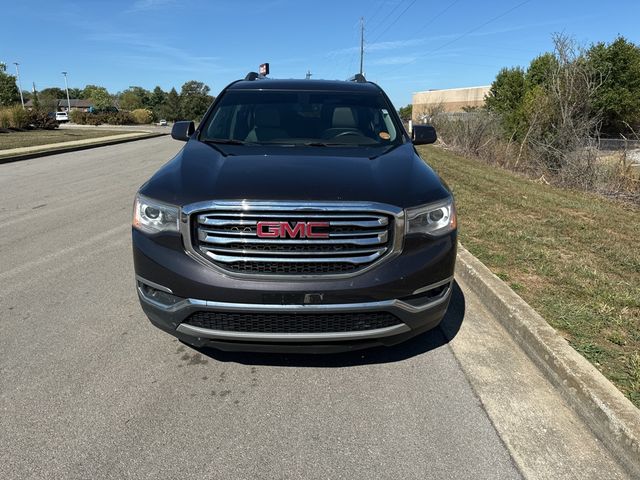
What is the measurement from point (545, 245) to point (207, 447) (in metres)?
4.62

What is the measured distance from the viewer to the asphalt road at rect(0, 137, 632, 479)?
96.0 inches

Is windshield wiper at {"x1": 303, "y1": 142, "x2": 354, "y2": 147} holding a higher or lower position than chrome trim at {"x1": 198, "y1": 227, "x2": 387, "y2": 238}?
higher

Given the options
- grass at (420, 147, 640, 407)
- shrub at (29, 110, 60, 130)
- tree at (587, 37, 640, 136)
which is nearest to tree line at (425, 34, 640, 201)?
grass at (420, 147, 640, 407)

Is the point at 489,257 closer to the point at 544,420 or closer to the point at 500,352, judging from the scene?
the point at 500,352

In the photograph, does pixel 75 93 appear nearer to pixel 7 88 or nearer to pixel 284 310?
pixel 7 88

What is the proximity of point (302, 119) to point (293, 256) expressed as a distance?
1.98 meters

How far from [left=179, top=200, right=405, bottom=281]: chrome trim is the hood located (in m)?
0.04

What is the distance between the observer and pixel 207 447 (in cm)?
255

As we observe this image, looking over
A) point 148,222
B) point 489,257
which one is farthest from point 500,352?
point 148,222

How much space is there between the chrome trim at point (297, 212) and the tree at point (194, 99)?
3456 inches

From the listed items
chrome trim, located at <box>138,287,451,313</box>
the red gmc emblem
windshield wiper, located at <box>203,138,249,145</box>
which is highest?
windshield wiper, located at <box>203,138,249,145</box>

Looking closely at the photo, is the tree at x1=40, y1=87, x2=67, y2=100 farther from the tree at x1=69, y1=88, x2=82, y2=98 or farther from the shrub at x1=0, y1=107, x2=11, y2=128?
the shrub at x1=0, y1=107, x2=11, y2=128

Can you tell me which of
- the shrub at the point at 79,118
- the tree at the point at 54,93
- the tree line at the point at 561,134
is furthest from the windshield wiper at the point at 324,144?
the tree at the point at 54,93

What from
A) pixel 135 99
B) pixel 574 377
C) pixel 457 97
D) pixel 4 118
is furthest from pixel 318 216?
pixel 135 99
